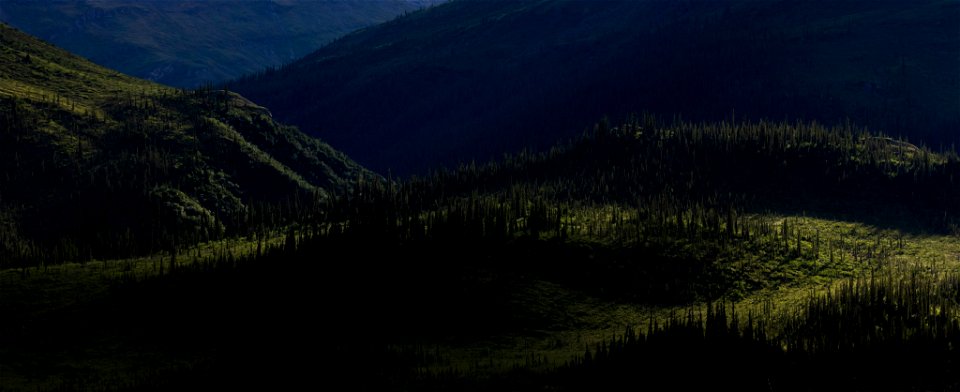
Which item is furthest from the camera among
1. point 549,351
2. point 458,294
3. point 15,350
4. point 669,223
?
point 669,223

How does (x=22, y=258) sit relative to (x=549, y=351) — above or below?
above

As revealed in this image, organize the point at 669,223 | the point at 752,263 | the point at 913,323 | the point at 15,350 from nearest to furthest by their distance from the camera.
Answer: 1. the point at 913,323
2. the point at 15,350
3. the point at 752,263
4. the point at 669,223

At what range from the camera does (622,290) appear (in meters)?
153

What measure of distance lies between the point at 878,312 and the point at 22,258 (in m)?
167

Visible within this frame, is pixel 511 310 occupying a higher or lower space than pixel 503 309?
lower

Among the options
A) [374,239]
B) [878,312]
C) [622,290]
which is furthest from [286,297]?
[878,312]

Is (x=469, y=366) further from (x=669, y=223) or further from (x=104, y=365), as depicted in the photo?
(x=669, y=223)

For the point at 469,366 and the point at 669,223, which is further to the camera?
the point at 669,223

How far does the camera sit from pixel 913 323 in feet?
384

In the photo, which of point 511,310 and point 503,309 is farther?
point 503,309

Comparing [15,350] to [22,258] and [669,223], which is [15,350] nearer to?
[22,258]

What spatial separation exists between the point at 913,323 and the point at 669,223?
6524cm

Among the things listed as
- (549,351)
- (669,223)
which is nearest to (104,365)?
(549,351)

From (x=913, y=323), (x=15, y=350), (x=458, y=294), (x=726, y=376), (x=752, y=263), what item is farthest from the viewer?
(x=752, y=263)
